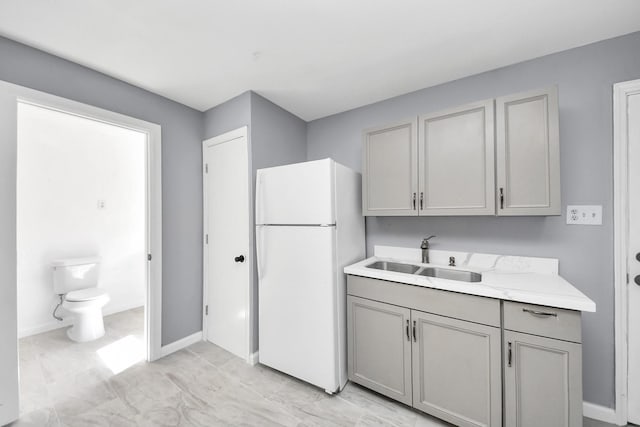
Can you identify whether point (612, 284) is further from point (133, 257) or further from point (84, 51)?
point (133, 257)

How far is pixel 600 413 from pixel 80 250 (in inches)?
205

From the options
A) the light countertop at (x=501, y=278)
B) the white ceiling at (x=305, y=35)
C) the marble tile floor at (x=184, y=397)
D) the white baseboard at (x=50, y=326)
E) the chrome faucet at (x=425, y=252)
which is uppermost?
the white ceiling at (x=305, y=35)

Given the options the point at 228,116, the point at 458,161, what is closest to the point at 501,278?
the point at 458,161

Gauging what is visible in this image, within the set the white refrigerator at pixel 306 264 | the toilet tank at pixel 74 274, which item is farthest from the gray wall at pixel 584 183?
the toilet tank at pixel 74 274

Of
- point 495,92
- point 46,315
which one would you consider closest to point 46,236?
point 46,315

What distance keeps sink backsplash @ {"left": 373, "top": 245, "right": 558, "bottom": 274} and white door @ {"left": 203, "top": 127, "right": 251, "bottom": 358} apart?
138 centimetres

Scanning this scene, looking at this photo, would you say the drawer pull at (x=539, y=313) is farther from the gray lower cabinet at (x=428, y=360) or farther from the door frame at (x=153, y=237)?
the door frame at (x=153, y=237)

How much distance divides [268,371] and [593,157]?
2.93 metres

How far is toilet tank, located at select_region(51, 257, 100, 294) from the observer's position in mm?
2891

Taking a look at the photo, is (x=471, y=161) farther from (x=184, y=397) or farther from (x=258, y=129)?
(x=184, y=397)

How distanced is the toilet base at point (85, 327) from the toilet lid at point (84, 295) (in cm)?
15

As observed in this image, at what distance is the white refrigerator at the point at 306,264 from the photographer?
187 cm

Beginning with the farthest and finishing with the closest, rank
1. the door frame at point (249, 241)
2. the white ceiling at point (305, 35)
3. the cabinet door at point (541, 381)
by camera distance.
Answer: the door frame at point (249, 241)
the white ceiling at point (305, 35)
the cabinet door at point (541, 381)

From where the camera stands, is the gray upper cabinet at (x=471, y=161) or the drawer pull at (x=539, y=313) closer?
the drawer pull at (x=539, y=313)
